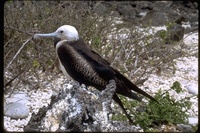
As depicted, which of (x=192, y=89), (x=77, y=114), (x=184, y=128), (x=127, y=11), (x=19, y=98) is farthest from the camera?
(x=127, y=11)

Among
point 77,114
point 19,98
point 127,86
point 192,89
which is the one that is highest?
point 77,114

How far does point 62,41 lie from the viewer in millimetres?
2064

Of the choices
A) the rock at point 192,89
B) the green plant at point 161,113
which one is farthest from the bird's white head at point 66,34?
the rock at point 192,89

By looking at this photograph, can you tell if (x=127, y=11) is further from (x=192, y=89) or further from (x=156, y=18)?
(x=192, y=89)

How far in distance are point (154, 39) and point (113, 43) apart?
0.42m

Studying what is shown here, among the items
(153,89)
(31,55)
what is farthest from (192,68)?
(31,55)

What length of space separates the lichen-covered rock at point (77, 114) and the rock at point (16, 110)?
0.60 meters

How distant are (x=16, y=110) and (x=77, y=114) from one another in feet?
2.48

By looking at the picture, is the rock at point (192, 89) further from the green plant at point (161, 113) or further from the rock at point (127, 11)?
the rock at point (127, 11)

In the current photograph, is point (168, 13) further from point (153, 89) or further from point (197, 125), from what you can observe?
point (197, 125)

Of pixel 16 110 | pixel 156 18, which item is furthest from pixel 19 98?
pixel 156 18

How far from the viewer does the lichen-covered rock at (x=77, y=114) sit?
1.57 meters

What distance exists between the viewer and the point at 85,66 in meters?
2.04

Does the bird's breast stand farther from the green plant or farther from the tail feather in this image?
the green plant
